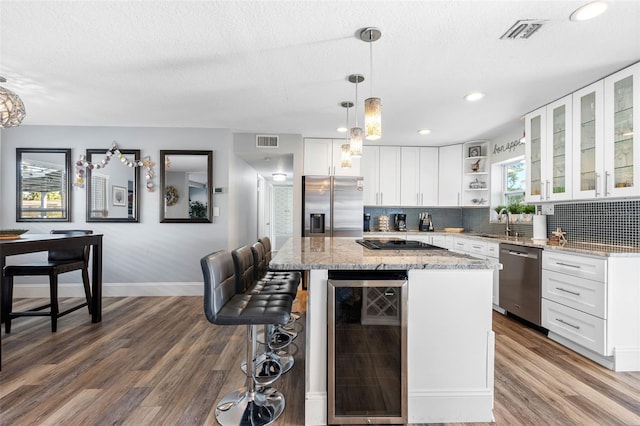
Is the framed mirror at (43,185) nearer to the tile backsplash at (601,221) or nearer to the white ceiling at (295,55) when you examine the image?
the white ceiling at (295,55)

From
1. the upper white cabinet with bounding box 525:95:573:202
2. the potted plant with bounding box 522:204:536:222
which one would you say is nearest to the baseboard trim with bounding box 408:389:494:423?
the upper white cabinet with bounding box 525:95:573:202

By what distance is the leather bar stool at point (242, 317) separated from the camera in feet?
5.18

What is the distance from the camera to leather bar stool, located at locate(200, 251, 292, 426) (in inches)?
62.1

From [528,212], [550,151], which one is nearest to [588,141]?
[550,151]

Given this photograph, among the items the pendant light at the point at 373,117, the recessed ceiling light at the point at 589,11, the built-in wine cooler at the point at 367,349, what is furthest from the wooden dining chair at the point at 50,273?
the recessed ceiling light at the point at 589,11

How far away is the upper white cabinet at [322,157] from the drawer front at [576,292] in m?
2.86

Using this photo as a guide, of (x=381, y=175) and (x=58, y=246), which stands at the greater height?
(x=381, y=175)

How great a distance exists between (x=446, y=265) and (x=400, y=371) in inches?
24.4

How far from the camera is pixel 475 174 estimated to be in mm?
4832

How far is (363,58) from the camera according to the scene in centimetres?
230

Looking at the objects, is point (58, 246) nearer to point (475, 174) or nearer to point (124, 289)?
point (124, 289)

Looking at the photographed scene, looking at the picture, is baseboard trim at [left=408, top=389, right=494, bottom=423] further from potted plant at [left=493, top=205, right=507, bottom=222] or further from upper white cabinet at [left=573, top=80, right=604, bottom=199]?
potted plant at [left=493, top=205, right=507, bottom=222]

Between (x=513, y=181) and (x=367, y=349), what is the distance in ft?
13.1

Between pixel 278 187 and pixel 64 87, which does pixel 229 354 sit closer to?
pixel 64 87
